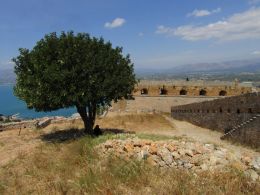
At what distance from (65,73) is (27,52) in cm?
363

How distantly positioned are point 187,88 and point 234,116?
105 feet

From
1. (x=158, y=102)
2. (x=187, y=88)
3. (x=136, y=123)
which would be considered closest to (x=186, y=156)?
(x=136, y=123)

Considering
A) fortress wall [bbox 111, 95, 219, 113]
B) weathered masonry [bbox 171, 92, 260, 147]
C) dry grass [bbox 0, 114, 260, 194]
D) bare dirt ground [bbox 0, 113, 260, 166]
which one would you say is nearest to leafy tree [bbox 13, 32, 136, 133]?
bare dirt ground [bbox 0, 113, 260, 166]

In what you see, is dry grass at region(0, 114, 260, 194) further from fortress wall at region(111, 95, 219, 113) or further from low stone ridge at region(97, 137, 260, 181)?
fortress wall at region(111, 95, 219, 113)

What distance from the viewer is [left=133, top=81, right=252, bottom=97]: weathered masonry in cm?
5628

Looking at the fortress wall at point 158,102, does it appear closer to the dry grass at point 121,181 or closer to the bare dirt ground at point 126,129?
the bare dirt ground at point 126,129

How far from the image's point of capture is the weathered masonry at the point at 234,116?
2102 cm

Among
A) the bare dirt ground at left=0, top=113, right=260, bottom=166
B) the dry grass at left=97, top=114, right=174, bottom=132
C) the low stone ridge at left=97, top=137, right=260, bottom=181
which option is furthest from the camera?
the dry grass at left=97, top=114, right=174, bottom=132

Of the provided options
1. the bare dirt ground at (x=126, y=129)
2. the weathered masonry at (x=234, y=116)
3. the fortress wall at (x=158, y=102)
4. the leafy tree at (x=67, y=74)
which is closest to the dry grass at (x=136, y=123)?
the bare dirt ground at (x=126, y=129)

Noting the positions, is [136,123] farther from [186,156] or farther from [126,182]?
[126,182]

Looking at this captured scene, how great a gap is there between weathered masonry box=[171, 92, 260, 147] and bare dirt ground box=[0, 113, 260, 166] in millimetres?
660

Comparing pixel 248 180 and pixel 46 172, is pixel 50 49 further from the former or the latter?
pixel 248 180

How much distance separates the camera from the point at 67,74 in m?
20.8

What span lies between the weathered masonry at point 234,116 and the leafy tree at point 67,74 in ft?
26.5
